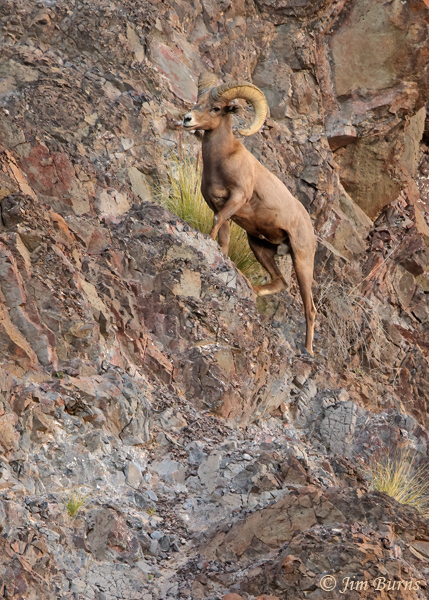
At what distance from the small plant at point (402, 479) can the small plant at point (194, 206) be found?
2.67 meters

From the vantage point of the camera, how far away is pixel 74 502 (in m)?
4.85

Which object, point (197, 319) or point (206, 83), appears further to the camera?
point (206, 83)

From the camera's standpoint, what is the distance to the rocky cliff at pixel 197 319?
4.77 m

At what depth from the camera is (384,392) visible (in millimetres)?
10438

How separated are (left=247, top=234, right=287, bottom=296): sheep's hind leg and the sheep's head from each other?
56.2 inches

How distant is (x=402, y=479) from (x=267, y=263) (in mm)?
2932

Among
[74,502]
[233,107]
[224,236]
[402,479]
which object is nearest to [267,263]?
[224,236]

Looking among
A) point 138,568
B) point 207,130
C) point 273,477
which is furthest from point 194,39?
point 138,568

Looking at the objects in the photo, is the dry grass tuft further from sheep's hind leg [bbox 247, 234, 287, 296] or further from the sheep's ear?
the sheep's ear

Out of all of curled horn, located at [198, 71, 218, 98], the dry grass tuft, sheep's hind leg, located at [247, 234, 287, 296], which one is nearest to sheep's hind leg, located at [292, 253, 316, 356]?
sheep's hind leg, located at [247, 234, 287, 296]

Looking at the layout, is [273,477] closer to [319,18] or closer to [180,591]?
[180,591]

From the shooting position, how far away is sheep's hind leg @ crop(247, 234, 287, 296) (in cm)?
911

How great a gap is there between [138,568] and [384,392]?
6196mm

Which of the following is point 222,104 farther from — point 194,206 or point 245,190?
point 194,206
